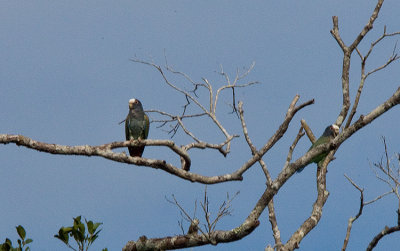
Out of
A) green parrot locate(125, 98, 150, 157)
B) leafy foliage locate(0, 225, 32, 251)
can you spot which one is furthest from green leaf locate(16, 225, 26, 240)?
green parrot locate(125, 98, 150, 157)

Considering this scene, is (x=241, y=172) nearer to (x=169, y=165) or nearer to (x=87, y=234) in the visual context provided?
(x=169, y=165)

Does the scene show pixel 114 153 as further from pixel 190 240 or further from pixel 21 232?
pixel 21 232

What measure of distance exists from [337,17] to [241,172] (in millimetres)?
4409

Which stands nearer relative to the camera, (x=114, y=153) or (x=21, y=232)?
(x=114, y=153)

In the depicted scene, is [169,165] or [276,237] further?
[276,237]

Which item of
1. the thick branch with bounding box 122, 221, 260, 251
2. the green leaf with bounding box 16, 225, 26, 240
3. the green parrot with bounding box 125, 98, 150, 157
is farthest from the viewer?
the green parrot with bounding box 125, 98, 150, 157

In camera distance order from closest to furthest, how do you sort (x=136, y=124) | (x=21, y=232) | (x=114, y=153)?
(x=114, y=153) → (x=21, y=232) → (x=136, y=124)

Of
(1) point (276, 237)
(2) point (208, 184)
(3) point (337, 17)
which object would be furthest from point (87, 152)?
(3) point (337, 17)

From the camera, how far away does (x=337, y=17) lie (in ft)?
31.4

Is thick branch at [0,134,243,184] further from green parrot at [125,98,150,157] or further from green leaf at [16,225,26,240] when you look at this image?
green parrot at [125,98,150,157]

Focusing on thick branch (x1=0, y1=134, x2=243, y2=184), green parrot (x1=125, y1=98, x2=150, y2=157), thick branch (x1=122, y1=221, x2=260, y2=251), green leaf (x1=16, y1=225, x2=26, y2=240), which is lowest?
thick branch (x1=122, y1=221, x2=260, y2=251)

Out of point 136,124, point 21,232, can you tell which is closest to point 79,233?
point 21,232

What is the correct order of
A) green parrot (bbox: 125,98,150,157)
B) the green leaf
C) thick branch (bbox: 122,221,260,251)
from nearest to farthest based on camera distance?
thick branch (bbox: 122,221,260,251) < the green leaf < green parrot (bbox: 125,98,150,157)

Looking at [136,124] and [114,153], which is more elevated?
[136,124]
